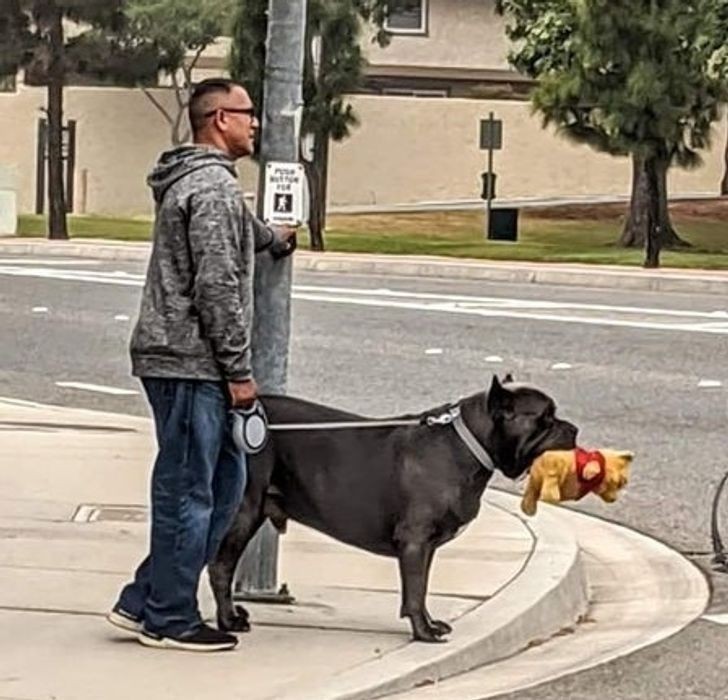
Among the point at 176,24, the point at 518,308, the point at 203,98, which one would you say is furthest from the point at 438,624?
the point at 176,24

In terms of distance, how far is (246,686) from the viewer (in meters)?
6.88

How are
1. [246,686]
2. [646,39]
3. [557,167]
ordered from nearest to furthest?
[246,686] < [646,39] < [557,167]

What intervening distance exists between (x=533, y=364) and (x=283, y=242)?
34.5ft

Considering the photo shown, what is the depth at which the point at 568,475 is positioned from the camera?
7.53 metres

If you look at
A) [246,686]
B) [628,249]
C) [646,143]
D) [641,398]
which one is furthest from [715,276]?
[246,686]

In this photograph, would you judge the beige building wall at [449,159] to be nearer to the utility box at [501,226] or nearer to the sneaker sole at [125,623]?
the utility box at [501,226]

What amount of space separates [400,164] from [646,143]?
53.2 ft

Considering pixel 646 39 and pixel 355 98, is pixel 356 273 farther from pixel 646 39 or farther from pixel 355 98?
pixel 355 98

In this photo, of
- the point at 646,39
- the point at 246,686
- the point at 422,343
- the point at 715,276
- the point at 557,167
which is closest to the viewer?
the point at 246,686

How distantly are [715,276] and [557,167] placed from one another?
20.5 metres

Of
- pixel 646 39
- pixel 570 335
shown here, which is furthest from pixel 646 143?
pixel 570 335

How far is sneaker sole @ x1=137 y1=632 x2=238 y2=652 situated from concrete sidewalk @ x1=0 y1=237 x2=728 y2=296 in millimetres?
21131

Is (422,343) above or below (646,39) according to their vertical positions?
below

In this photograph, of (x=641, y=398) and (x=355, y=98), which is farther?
(x=355, y=98)
